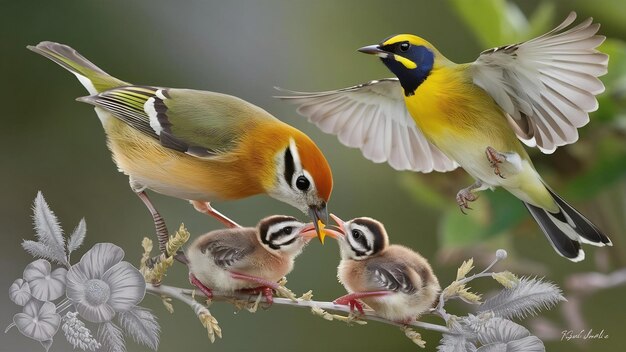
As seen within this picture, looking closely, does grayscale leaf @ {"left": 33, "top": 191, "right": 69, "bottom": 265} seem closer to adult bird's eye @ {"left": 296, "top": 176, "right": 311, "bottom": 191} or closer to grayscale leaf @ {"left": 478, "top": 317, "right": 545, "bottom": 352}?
adult bird's eye @ {"left": 296, "top": 176, "right": 311, "bottom": 191}

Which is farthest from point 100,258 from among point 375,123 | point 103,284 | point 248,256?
point 375,123

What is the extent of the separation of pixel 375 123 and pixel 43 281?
0.45m

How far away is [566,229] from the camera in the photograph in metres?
1.12

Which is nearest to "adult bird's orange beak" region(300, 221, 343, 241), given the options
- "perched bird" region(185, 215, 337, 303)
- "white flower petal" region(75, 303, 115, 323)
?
"perched bird" region(185, 215, 337, 303)

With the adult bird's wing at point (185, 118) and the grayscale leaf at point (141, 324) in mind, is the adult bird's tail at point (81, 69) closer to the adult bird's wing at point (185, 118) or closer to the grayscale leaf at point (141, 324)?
the adult bird's wing at point (185, 118)

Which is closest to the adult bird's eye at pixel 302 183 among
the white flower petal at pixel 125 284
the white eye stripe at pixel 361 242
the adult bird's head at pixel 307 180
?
the adult bird's head at pixel 307 180

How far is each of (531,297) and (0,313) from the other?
2.77 ft

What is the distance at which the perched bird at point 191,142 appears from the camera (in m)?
1.12

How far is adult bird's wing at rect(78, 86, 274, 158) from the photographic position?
114 centimetres

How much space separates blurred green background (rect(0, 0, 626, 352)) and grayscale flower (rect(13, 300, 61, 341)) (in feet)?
0.29

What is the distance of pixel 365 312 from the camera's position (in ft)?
3.65

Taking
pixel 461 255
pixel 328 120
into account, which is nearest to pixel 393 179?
pixel 461 255

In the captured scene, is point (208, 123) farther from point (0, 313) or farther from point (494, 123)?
point (0, 313)

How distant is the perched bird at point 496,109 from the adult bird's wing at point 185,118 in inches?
3.6
